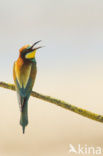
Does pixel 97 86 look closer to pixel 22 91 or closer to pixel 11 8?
pixel 22 91

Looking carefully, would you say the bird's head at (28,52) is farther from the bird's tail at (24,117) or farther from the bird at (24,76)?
the bird's tail at (24,117)

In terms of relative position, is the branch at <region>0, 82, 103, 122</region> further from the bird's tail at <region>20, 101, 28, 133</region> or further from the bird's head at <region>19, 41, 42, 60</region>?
the bird's head at <region>19, 41, 42, 60</region>

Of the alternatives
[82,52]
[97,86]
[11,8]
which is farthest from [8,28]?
[97,86]
